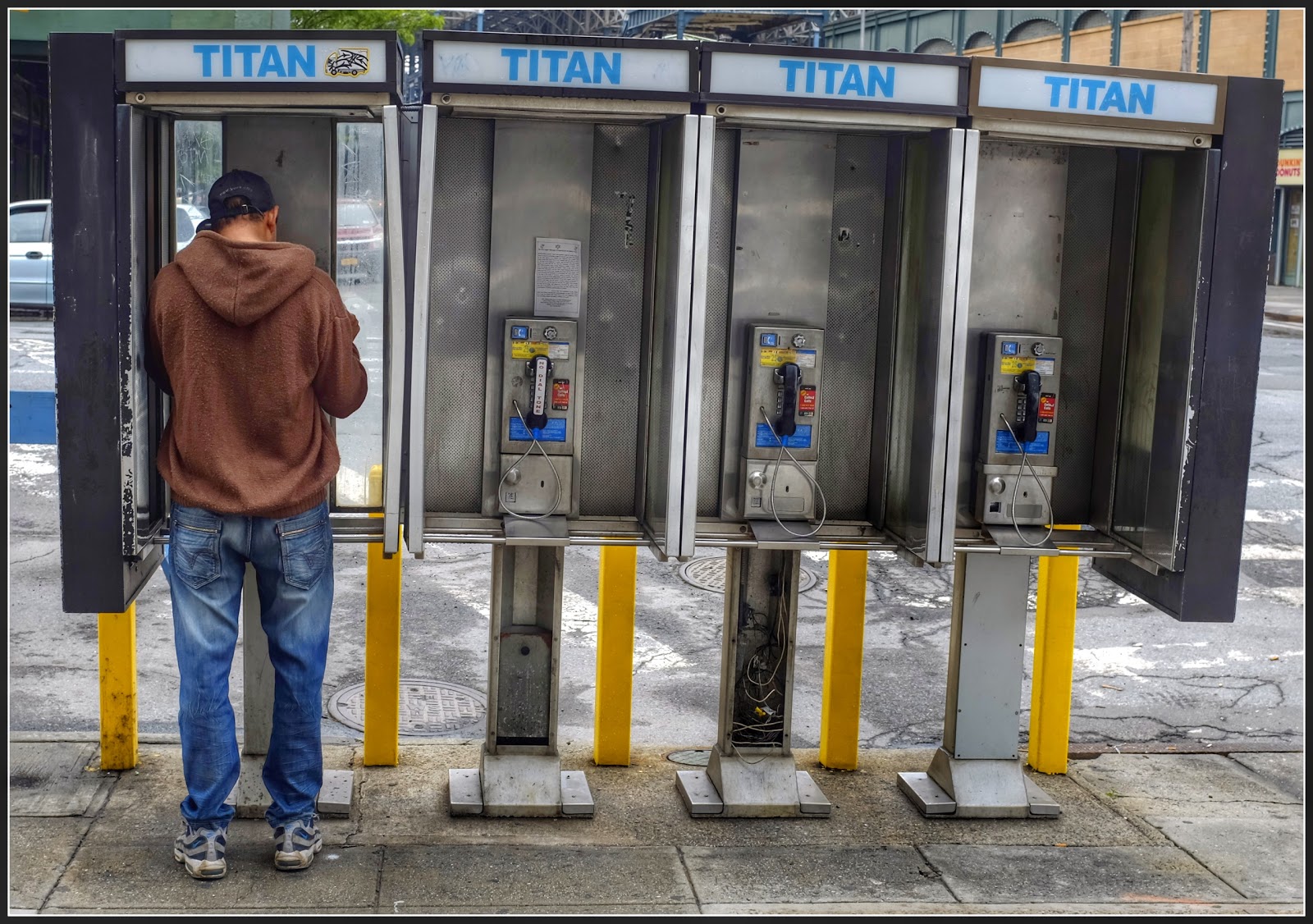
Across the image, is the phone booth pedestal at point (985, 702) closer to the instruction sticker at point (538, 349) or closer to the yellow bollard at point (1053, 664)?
the yellow bollard at point (1053, 664)

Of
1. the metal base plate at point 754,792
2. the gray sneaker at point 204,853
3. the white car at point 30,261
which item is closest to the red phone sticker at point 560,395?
the metal base plate at point 754,792

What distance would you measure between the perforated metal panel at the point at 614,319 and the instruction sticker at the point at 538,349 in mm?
158

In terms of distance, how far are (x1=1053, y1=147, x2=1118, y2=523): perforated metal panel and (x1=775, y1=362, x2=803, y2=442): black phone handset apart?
3.48ft

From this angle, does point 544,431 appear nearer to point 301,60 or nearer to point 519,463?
point 519,463

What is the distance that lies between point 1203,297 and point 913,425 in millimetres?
1016

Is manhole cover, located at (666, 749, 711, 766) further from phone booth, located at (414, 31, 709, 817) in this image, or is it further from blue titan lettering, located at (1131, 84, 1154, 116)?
blue titan lettering, located at (1131, 84, 1154, 116)

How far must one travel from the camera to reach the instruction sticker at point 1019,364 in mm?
5004

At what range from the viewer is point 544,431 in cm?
491

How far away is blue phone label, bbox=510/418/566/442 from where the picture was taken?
4910 mm

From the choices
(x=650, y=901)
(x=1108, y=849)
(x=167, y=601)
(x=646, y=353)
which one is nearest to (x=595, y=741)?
(x=650, y=901)

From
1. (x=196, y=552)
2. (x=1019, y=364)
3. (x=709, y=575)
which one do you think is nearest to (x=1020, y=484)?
(x=1019, y=364)

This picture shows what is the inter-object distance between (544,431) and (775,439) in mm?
806

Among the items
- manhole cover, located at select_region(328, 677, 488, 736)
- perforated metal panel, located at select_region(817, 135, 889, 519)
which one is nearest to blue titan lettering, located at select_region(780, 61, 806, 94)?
perforated metal panel, located at select_region(817, 135, 889, 519)

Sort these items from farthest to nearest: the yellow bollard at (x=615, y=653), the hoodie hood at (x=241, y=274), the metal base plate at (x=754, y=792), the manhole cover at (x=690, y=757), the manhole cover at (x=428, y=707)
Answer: the manhole cover at (x=428, y=707), the manhole cover at (x=690, y=757), the yellow bollard at (x=615, y=653), the metal base plate at (x=754, y=792), the hoodie hood at (x=241, y=274)
